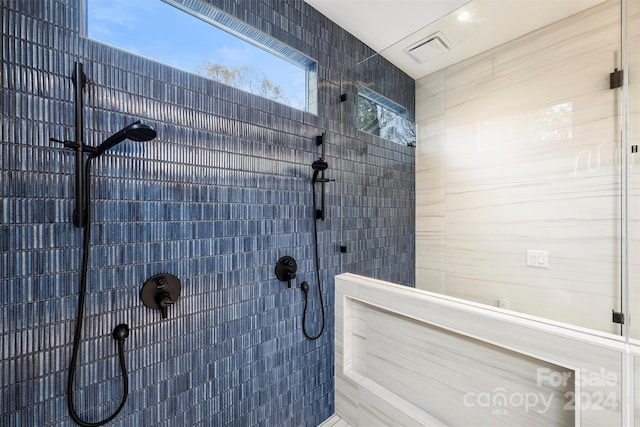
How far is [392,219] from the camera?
84.1 inches

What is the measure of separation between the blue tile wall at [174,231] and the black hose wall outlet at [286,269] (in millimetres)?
51

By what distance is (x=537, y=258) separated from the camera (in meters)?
1.77

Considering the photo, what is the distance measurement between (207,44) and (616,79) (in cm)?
226

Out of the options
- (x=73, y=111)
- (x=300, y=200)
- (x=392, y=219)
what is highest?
(x=73, y=111)

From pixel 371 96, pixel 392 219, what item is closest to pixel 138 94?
pixel 371 96

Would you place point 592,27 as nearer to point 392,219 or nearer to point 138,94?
point 392,219

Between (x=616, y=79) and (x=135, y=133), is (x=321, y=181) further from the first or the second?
(x=616, y=79)

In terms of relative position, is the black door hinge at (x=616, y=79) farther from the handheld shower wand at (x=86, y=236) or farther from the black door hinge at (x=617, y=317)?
the handheld shower wand at (x=86, y=236)

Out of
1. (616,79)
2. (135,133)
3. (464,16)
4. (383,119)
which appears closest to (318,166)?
(383,119)

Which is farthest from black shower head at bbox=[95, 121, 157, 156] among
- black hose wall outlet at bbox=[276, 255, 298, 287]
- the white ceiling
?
the white ceiling

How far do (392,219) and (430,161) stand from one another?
1.94 feet

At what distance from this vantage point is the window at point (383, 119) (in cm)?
207

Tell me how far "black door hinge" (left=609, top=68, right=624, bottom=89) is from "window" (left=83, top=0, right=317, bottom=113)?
171 cm

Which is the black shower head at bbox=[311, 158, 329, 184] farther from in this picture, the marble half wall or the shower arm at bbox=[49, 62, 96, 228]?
the shower arm at bbox=[49, 62, 96, 228]
